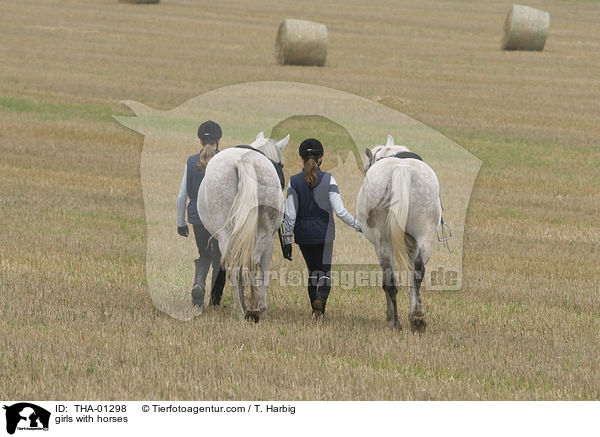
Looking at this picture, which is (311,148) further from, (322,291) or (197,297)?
(197,297)

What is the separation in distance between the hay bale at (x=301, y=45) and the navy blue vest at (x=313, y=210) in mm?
24771

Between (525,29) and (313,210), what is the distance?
103 feet

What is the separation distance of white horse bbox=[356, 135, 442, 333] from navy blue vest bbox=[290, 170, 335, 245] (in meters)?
0.39

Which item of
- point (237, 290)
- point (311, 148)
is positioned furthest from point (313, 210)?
point (237, 290)

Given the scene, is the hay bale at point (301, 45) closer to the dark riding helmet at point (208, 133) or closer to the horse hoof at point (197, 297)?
the dark riding helmet at point (208, 133)

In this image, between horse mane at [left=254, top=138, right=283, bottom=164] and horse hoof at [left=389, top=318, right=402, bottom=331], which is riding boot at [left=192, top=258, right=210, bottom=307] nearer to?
horse mane at [left=254, top=138, right=283, bottom=164]

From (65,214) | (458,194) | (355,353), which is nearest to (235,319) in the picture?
(355,353)

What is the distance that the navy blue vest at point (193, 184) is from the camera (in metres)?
8.13

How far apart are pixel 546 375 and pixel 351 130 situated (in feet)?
50.6

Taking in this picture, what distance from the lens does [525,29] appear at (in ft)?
119

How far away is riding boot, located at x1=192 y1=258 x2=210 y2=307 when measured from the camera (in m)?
8.12
